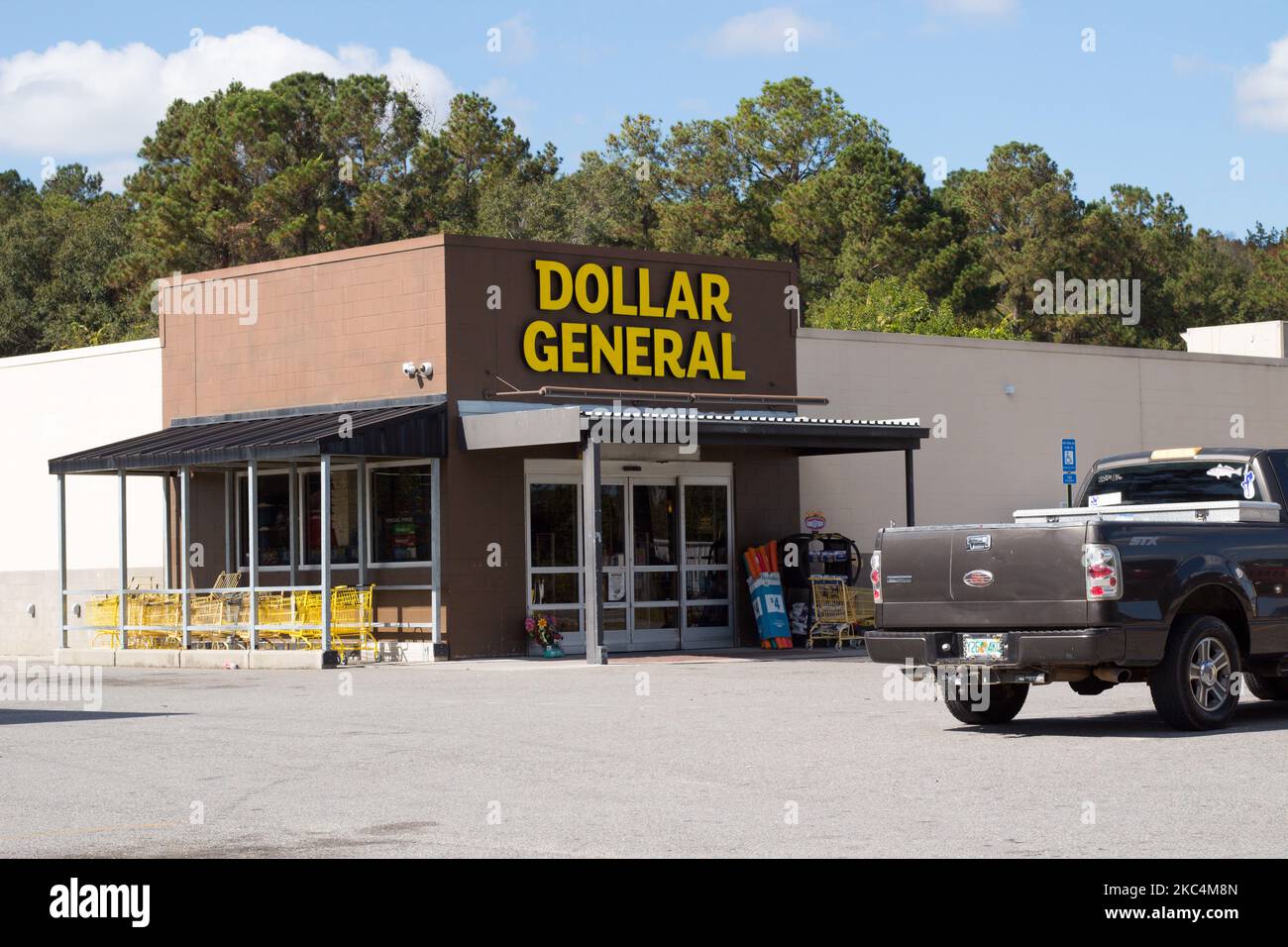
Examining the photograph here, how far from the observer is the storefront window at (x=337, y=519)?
2503 centimetres

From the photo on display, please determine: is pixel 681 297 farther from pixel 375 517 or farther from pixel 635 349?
pixel 375 517

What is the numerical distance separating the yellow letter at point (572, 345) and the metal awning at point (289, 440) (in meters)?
2.13

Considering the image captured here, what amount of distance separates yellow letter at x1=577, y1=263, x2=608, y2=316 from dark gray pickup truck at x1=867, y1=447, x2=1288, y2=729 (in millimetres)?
12184

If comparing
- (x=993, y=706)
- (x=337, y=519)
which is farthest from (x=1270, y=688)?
(x=337, y=519)

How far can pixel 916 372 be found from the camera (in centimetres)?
2984

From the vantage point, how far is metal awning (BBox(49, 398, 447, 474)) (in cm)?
2250

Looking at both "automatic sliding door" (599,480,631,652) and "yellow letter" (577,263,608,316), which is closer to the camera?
"automatic sliding door" (599,480,631,652)

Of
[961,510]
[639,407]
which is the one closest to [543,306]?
[639,407]

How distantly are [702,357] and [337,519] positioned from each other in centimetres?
579

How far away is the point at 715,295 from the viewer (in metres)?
26.8

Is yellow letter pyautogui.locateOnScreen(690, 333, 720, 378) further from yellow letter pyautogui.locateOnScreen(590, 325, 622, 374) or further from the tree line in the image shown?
the tree line

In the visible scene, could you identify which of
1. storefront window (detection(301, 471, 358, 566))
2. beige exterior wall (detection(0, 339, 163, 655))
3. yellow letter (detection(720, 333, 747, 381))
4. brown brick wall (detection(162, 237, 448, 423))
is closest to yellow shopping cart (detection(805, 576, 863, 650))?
yellow letter (detection(720, 333, 747, 381))

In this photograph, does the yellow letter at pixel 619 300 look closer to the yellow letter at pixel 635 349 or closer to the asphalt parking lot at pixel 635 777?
the yellow letter at pixel 635 349
